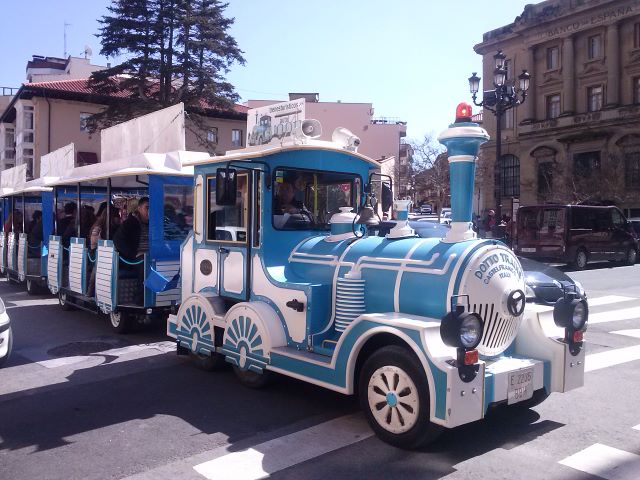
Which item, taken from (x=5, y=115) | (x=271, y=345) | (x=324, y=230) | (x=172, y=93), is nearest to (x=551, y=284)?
(x=324, y=230)

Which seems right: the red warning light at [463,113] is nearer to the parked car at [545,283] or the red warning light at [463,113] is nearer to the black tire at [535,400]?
the black tire at [535,400]

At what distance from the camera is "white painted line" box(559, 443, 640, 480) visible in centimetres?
422

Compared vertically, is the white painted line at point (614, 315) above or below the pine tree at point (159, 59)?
below

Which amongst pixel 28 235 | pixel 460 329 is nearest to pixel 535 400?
pixel 460 329

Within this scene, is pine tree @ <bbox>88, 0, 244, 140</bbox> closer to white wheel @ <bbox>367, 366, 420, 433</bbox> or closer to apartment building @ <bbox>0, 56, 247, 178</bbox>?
apartment building @ <bbox>0, 56, 247, 178</bbox>

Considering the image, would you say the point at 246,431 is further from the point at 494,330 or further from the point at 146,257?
the point at 146,257

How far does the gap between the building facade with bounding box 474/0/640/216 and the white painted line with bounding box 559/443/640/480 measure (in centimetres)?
3217

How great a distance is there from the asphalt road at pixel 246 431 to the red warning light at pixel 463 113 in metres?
2.60

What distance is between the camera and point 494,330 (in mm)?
4879

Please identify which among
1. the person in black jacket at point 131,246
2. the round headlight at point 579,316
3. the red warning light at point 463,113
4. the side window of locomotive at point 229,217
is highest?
the red warning light at point 463,113

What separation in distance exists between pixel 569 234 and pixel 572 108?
86.5ft

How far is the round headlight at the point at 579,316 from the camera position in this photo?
510 cm

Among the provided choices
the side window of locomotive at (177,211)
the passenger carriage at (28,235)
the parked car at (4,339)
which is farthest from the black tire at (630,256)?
the parked car at (4,339)

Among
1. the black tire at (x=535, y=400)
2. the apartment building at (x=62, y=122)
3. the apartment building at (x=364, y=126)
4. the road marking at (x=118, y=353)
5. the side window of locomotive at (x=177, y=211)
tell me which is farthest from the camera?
the apartment building at (x=364, y=126)
